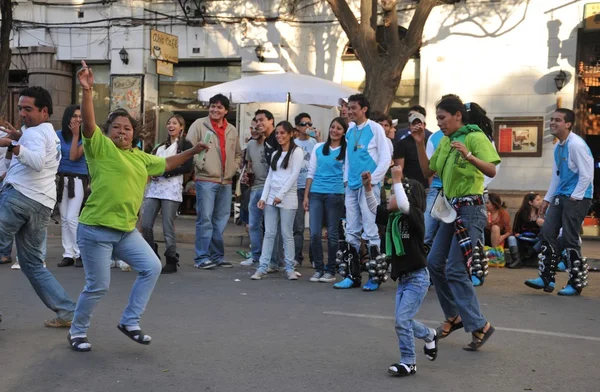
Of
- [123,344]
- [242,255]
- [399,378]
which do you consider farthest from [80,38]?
[399,378]

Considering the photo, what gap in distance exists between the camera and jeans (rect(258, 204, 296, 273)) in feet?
29.8

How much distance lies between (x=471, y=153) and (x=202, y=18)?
12.8m

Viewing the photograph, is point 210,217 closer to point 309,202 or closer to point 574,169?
point 309,202

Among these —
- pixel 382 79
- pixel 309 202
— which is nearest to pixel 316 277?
pixel 309 202

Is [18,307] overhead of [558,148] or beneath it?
beneath

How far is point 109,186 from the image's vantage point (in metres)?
5.39

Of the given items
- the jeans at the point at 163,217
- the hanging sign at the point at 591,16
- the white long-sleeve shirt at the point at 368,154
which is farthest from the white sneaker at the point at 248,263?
the hanging sign at the point at 591,16

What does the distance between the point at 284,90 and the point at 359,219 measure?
4.65 m

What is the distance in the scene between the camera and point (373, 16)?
46.1 ft

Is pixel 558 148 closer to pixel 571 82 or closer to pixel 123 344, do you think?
pixel 123 344

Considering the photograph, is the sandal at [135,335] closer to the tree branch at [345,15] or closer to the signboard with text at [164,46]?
the tree branch at [345,15]

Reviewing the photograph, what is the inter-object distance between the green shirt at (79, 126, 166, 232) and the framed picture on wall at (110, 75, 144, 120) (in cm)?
1266

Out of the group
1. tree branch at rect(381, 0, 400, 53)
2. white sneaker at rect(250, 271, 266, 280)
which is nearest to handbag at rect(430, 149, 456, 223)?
white sneaker at rect(250, 271, 266, 280)

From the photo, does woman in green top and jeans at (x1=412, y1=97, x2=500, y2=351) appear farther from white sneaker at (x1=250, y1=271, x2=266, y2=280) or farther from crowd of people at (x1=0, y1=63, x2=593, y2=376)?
white sneaker at (x1=250, y1=271, x2=266, y2=280)
